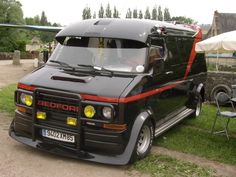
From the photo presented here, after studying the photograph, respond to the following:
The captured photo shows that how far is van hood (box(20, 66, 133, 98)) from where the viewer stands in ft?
18.6

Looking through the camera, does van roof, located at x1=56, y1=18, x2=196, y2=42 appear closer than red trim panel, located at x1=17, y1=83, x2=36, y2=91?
No

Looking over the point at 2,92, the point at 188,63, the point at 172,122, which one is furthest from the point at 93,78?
the point at 2,92

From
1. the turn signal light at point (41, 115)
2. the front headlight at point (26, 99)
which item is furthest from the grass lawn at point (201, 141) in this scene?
the front headlight at point (26, 99)

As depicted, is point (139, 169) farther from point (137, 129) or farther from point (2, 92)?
point (2, 92)

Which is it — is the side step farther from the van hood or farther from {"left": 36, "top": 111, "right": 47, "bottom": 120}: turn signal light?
{"left": 36, "top": 111, "right": 47, "bottom": 120}: turn signal light

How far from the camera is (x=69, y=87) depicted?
583 centimetres

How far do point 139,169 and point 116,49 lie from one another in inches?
85.6

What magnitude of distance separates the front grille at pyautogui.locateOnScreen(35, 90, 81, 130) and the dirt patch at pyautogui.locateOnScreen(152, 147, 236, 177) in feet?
6.23

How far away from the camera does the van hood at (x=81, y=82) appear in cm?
567

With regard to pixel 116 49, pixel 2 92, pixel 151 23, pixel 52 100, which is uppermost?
pixel 151 23

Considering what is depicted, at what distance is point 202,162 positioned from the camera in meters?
6.33

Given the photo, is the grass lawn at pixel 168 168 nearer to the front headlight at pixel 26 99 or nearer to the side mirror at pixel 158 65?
the side mirror at pixel 158 65

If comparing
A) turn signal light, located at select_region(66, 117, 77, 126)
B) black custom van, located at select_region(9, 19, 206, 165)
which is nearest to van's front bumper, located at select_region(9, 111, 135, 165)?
black custom van, located at select_region(9, 19, 206, 165)

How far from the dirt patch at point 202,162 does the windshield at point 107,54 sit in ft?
5.30
